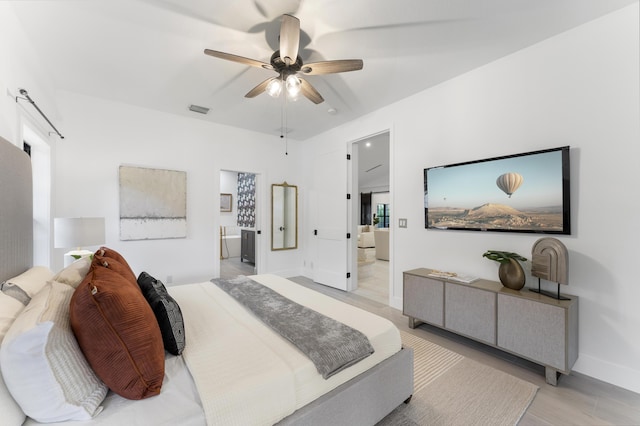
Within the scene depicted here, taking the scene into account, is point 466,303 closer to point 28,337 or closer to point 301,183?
point 28,337

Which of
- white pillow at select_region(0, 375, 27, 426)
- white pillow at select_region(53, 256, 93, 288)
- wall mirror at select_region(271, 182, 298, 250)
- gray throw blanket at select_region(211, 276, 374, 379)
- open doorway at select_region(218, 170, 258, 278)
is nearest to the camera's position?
white pillow at select_region(0, 375, 27, 426)

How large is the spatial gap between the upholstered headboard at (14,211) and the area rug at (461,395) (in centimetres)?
255

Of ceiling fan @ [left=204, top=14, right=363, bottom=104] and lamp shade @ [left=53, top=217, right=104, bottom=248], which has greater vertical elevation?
ceiling fan @ [left=204, top=14, right=363, bottom=104]

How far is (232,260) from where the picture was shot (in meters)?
7.20

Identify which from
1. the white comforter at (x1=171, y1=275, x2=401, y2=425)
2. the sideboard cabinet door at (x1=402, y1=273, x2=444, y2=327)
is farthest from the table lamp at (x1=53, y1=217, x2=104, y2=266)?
the sideboard cabinet door at (x1=402, y1=273, x2=444, y2=327)

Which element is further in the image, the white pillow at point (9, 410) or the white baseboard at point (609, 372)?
the white baseboard at point (609, 372)

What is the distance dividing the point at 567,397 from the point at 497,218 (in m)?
1.49

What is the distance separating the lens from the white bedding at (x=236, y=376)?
1003 mm

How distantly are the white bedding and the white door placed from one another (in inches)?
106

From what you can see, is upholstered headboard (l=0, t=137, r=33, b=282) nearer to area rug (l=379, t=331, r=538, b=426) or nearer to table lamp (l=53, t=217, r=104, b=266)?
table lamp (l=53, t=217, r=104, b=266)

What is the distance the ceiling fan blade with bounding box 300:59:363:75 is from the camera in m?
2.16

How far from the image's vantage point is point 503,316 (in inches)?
89.5

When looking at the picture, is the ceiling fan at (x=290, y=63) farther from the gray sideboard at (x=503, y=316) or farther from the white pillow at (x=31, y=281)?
the gray sideboard at (x=503, y=316)

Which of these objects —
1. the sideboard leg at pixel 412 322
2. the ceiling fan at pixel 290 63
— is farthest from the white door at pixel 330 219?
the ceiling fan at pixel 290 63
